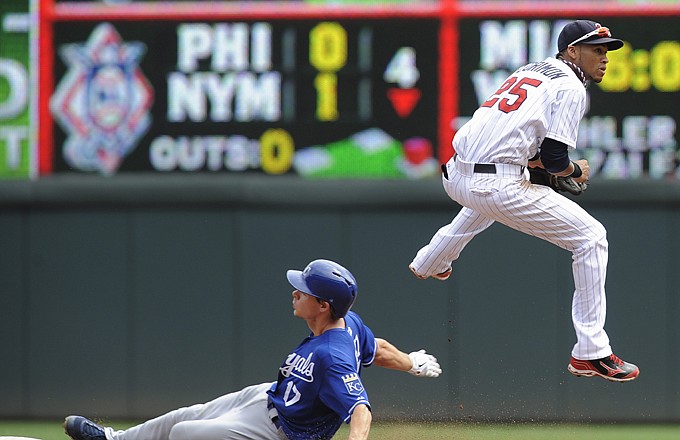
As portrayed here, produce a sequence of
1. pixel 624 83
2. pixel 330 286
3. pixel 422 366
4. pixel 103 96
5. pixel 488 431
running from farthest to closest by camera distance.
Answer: pixel 103 96 < pixel 624 83 < pixel 488 431 < pixel 422 366 < pixel 330 286

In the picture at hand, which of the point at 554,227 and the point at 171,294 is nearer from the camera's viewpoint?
the point at 554,227

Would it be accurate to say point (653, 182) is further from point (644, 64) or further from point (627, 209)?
point (644, 64)

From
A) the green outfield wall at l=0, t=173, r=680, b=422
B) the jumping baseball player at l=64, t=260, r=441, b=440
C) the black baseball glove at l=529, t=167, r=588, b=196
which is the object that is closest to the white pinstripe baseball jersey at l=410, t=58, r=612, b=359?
the black baseball glove at l=529, t=167, r=588, b=196

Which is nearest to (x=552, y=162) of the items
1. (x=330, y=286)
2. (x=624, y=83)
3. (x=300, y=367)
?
(x=330, y=286)

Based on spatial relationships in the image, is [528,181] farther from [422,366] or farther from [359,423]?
[359,423]

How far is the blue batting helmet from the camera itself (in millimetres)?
5457

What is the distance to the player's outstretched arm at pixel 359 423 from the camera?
5.15 meters

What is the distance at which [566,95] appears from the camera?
5949mm

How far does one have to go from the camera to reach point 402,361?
6.16m

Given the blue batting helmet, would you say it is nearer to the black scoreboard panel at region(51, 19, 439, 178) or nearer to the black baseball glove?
the black baseball glove

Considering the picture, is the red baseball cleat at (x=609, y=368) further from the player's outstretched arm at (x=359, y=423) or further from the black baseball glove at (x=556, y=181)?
the player's outstretched arm at (x=359, y=423)

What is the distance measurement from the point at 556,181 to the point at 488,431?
8.94 ft

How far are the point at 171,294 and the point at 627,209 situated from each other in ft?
11.0

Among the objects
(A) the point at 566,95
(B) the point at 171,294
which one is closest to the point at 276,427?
(A) the point at 566,95
